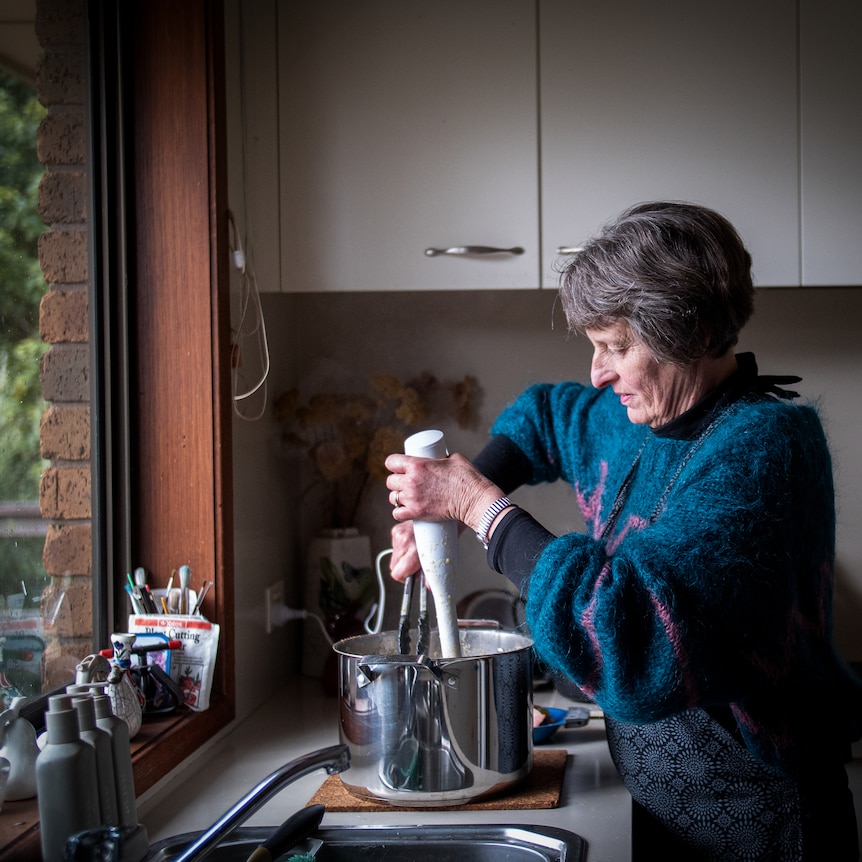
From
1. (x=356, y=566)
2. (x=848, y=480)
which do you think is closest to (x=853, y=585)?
(x=848, y=480)

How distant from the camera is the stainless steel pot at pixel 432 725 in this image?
1.17 metres

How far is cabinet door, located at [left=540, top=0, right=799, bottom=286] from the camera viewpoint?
164 cm

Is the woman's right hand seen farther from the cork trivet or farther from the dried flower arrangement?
the dried flower arrangement

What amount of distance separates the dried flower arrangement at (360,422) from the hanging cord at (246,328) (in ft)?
0.44

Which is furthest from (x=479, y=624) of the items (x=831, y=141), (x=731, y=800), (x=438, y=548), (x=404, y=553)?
(x=831, y=141)

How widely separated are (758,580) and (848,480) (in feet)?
3.65

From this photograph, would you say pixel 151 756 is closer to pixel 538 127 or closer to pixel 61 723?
pixel 61 723

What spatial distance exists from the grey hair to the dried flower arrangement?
853mm

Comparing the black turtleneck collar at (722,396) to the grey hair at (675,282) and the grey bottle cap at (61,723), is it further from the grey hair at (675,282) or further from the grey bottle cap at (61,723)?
the grey bottle cap at (61,723)

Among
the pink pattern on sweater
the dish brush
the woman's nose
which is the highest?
the woman's nose

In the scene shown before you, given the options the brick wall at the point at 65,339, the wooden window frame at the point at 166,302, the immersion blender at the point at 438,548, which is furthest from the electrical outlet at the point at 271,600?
the immersion blender at the point at 438,548

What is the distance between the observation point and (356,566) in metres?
1.91

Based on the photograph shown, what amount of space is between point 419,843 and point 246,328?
0.91m

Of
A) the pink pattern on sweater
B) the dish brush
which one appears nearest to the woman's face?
the pink pattern on sweater
